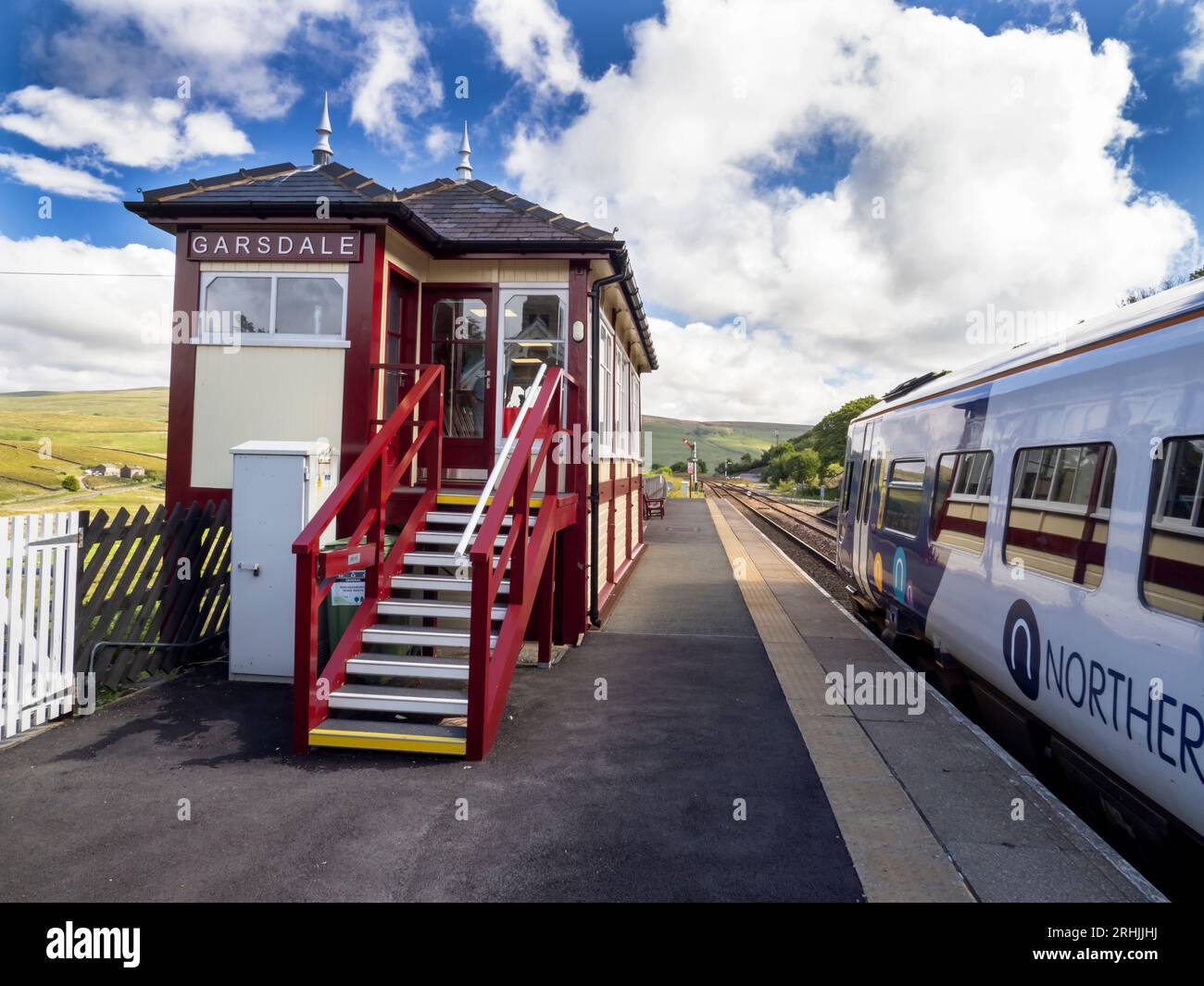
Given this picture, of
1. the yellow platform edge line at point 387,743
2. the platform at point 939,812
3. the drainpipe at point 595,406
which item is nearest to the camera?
the platform at point 939,812

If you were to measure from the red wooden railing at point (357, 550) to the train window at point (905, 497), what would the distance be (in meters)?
4.73

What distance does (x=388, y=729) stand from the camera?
4.85m

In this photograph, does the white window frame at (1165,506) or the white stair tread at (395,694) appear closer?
the white window frame at (1165,506)

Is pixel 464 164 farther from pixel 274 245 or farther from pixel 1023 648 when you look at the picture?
pixel 1023 648

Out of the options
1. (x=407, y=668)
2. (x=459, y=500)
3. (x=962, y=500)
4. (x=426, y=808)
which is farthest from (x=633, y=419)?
(x=426, y=808)

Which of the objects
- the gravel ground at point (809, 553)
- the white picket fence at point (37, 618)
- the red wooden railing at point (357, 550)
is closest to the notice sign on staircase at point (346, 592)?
the red wooden railing at point (357, 550)

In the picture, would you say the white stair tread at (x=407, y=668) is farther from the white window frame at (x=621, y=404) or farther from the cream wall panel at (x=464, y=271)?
the white window frame at (x=621, y=404)

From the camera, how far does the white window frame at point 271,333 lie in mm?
7285

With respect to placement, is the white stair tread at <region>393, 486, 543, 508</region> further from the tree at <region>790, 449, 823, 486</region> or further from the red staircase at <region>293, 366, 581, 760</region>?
the tree at <region>790, 449, 823, 486</region>

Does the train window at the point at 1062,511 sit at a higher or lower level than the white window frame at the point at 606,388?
lower

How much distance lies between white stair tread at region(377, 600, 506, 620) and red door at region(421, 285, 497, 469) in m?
2.87

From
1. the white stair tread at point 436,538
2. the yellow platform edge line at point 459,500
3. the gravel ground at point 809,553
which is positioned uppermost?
the yellow platform edge line at point 459,500
